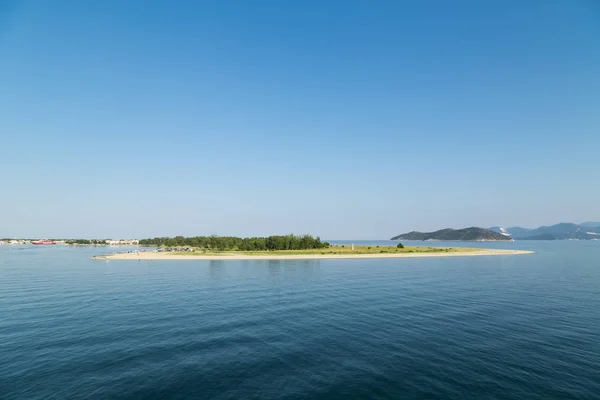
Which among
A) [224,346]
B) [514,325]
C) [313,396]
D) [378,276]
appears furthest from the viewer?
[378,276]

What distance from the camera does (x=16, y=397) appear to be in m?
23.6

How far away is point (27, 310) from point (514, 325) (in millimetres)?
82593

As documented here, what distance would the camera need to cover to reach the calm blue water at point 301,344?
82.0 feet

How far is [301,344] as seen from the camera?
34781 millimetres

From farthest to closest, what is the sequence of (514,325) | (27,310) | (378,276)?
(378,276) < (27,310) < (514,325)

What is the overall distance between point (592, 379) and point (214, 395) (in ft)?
117

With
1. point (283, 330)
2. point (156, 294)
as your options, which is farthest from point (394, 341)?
point (156, 294)

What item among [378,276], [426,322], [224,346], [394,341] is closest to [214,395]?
[224,346]

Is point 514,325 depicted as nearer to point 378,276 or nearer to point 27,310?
point 378,276

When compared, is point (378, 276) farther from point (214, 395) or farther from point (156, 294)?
point (214, 395)

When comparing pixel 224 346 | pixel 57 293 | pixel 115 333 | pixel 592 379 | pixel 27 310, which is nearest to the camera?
pixel 592 379

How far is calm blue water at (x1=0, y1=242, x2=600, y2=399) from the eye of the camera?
984 inches

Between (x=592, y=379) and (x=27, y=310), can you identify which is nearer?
(x=592, y=379)

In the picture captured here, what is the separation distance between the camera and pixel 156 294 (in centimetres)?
6406
